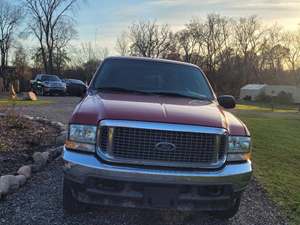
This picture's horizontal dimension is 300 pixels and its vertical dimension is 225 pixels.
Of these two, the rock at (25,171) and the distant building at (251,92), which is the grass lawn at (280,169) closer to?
the rock at (25,171)

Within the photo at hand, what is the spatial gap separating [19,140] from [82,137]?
5351 mm

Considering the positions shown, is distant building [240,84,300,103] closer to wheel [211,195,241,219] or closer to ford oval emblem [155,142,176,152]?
wheel [211,195,241,219]

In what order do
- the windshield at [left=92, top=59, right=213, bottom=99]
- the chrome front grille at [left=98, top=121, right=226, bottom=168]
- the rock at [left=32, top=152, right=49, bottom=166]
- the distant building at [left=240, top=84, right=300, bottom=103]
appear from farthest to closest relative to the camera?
the distant building at [left=240, top=84, right=300, bottom=103]
the rock at [left=32, top=152, right=49, bottom=166]
the windshield at [left=92, top=59, right=213, bottom=99]
the chrome front grille at [left=98, top=121, right=226, bottom=168]

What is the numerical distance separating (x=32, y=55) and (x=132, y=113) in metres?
66.5

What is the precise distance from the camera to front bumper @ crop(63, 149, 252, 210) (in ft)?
14.8

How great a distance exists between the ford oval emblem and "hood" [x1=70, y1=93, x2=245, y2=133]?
23cm

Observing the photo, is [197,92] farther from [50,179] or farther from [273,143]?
[273,143]

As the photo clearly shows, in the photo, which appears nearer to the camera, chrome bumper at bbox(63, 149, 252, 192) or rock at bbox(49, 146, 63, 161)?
chrome bumper at bbox(63, 149, 252, 192)

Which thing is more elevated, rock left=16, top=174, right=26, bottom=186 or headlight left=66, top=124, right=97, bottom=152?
headlight left=66, top=124, right=97, bottom=152

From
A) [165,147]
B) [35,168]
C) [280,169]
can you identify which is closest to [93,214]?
[165,147]

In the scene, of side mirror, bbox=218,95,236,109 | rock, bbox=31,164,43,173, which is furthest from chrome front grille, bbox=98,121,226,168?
rock, bbox=31,164,43,173

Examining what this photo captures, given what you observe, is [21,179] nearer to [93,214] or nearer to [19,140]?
[93,214]

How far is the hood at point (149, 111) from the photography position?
4.70 meters

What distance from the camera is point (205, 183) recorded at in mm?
4645
